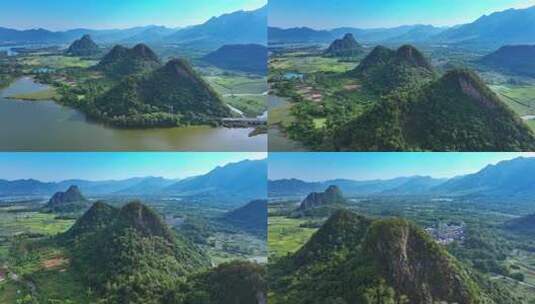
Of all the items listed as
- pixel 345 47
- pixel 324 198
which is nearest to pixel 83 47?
pixel 345 47

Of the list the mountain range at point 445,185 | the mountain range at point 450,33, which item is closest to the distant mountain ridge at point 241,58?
the mountain range at point 450,33

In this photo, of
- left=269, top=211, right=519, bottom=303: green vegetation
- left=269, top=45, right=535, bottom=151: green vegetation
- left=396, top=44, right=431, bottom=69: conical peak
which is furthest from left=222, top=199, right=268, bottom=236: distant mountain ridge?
left=396, top=44, right=431, bottom=69: conical peak

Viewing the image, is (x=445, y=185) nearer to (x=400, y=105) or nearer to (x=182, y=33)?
(x=400, y=105)

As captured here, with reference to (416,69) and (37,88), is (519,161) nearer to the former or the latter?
(416,69)

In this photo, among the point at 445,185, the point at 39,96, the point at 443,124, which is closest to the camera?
the point at 443,124

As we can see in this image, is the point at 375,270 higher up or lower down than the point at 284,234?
lower down

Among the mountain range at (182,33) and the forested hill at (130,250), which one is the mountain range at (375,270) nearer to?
the forested hill at (130,250)

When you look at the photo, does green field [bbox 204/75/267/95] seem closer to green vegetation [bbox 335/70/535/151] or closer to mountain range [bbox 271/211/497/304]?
green vegetation [bbox 335/70/535/151]
